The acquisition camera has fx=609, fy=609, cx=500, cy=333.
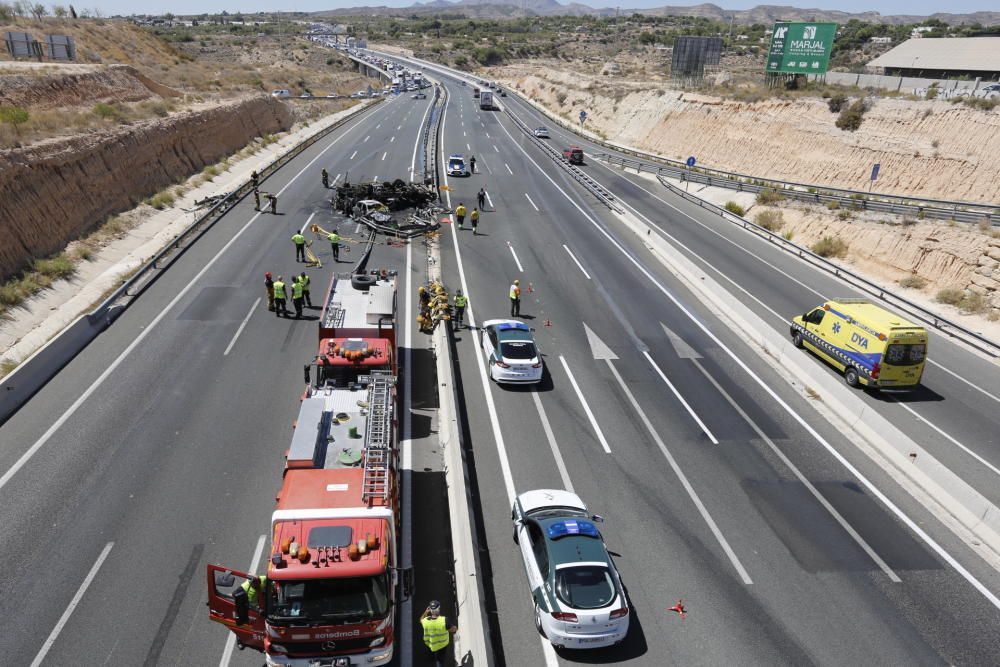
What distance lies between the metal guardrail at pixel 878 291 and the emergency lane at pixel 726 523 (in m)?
9.78

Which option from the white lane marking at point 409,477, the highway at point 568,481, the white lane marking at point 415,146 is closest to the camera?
the white lane marking at point 409,477

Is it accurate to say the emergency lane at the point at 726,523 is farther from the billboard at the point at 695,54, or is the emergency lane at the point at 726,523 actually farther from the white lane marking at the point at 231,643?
the billboard at the point at 695,54

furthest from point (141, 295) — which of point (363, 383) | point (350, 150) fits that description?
point (350, 150)

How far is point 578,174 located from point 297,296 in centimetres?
3227

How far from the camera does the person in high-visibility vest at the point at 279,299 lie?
23.0 m

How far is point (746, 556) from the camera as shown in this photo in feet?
43.3

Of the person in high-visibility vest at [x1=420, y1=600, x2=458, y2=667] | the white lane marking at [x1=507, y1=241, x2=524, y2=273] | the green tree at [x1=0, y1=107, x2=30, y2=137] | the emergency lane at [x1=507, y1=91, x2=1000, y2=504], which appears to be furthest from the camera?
the green tree at [x1=0, y1=107, x2=30, y2=137]

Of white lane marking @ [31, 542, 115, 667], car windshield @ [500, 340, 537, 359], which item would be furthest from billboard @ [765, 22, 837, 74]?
white lane marking @ [31, 542, 115, 667]

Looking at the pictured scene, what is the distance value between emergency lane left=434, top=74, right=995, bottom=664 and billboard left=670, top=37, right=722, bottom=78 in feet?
215

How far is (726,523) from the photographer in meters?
14.2

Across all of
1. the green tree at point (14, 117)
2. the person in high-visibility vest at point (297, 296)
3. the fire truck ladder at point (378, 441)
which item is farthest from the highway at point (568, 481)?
the green tree at point (14, 117)

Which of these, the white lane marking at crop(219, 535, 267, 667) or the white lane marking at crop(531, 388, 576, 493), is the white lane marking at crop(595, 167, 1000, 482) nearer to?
the white lane marking at crop(531, 388, 576, 493)

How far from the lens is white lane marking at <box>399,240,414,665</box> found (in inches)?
426

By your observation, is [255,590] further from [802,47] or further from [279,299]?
[802,47]
